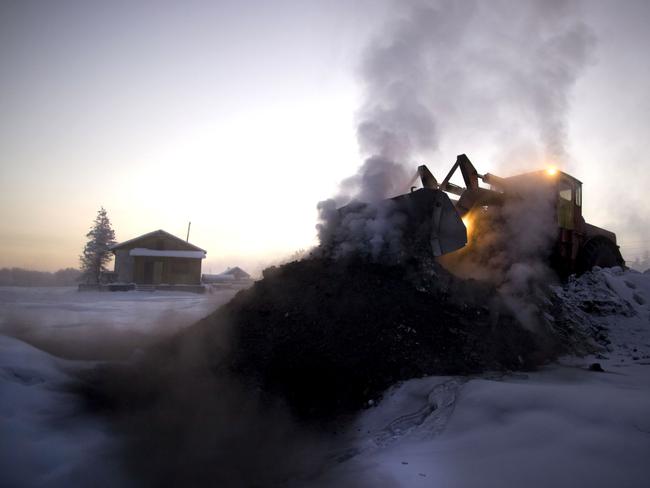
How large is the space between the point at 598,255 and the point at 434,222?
7.63m

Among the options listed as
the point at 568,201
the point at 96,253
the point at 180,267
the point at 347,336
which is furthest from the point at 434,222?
the point at 96,253

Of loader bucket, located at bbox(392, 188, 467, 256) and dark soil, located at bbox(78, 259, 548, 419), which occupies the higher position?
loader bucket, located at bbox(392, 188, 467, 256)

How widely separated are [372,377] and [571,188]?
34.6ft

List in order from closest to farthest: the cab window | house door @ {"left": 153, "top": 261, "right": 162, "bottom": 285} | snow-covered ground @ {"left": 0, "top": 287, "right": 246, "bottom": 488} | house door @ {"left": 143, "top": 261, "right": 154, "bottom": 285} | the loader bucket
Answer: snow-covered ground @ {"left": 0, "top": 287, "right": 246, "bottom": 488}
the loader bucket
the cab window
house door @ {"left": 143, "top": 261, "right": 154, "bottom": 285}
house door @ {"left": 153, "top": 261, "right": 162, "bottom": 285}

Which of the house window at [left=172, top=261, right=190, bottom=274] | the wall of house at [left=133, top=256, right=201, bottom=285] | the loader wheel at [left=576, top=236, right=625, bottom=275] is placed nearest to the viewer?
the loader wheel at [left=576, top=236, right=625, bottom=275]

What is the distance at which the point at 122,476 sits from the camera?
3.91 metres

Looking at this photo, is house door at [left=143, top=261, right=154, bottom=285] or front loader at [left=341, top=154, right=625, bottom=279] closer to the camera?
front loader at [left=341, top=154, right=625, bottom=279]

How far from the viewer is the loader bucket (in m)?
8.07

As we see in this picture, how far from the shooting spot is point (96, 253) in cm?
3678

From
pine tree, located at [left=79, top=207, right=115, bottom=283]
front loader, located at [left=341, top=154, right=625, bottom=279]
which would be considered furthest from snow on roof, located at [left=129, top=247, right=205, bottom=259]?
front loader, located at [left=341, top=154, right=625, bottom=279]

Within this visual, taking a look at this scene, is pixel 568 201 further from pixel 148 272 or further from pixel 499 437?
pixel 148 272

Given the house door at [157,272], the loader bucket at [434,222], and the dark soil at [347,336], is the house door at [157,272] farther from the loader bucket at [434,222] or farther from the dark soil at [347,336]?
the loader bucket at [434,222]

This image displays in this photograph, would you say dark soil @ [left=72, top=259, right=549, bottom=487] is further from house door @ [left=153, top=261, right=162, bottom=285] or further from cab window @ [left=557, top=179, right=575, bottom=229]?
house door @ [left=153, top=261, right=162, bottom=285]

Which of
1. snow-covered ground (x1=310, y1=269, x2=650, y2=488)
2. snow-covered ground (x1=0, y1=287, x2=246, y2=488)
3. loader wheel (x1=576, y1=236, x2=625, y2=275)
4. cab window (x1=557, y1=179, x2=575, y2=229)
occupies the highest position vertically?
cab window (x1=557, y1=179, x2=575, y2=229)
